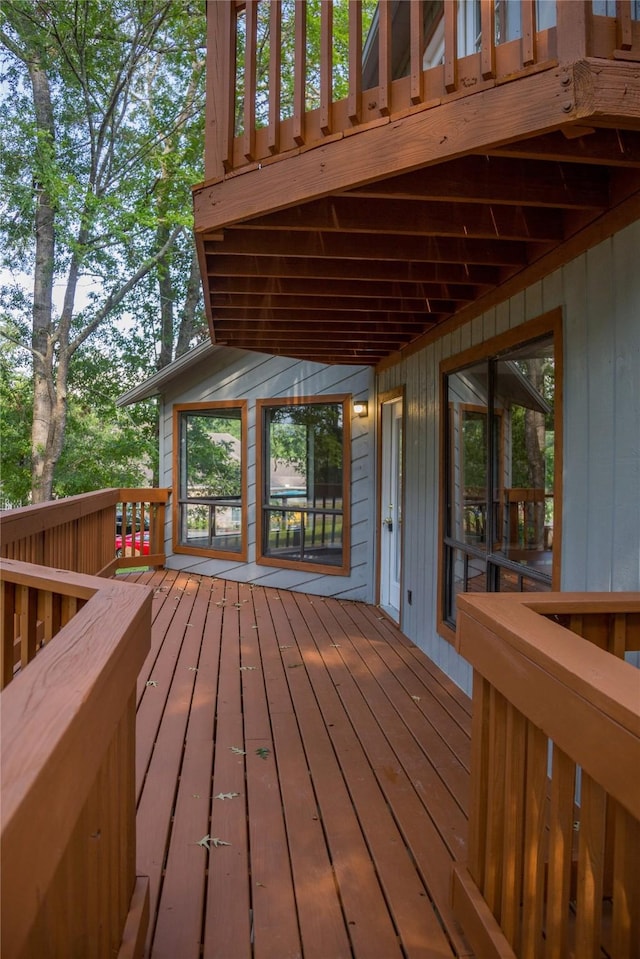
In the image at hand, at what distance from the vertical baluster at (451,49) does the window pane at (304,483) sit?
4886mm

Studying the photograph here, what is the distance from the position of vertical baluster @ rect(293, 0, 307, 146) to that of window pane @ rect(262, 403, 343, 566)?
15.1ft

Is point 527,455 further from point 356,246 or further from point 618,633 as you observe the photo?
point 618,633

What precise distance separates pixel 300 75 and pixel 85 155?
44.9 ft

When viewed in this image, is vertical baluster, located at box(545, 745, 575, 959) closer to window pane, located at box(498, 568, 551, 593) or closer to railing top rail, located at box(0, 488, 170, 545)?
window pane, located at box(498, 568, 551, 593)

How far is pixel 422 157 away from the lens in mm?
1991

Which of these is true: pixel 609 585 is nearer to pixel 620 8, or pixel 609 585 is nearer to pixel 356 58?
pixel 620 8

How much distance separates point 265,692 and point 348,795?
51.1 inches

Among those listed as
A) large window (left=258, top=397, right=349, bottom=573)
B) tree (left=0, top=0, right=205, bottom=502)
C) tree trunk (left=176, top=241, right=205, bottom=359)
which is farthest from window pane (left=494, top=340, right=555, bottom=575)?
tree trunk (left=176, top=241, right=205, bottom=359)

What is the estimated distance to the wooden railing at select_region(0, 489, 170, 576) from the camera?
380cm

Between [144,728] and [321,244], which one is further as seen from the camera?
[144,728]

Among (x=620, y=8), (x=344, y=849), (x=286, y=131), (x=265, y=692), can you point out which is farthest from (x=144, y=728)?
(x=620, y=8)

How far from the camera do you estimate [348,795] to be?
265cm

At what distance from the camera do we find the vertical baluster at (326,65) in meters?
2.13

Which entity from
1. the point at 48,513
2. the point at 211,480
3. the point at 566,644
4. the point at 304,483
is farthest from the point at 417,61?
the point at 211,480
